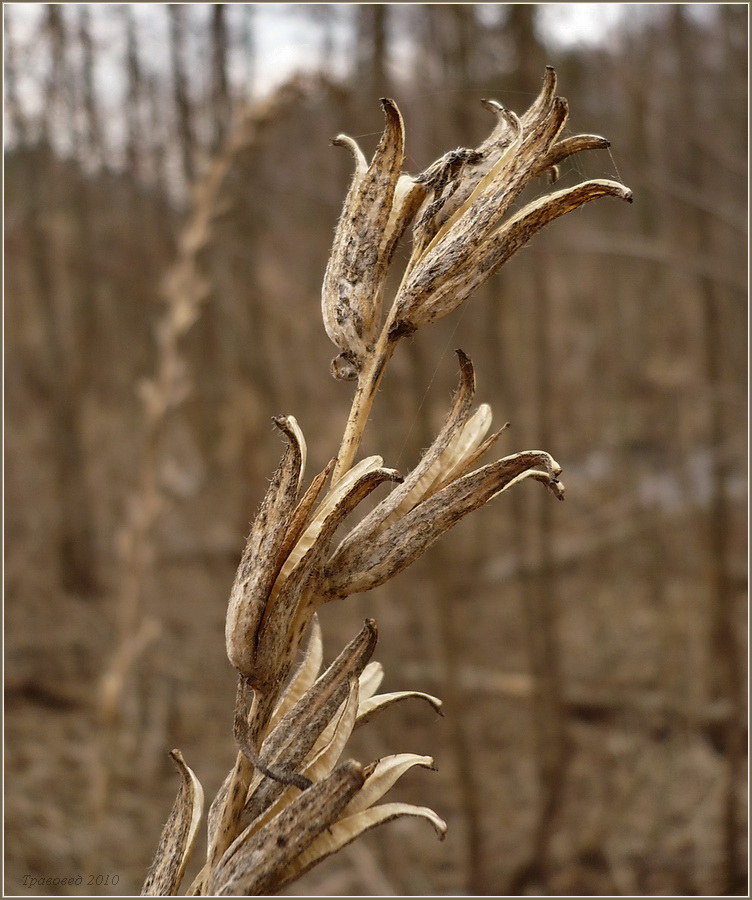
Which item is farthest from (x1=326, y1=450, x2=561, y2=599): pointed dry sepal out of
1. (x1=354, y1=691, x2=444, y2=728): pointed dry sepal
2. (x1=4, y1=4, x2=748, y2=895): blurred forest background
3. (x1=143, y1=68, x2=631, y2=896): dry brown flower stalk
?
(x1=4, y1=4, x2=748, y2=895): blurred forest background

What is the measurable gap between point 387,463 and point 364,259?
3.55 meters

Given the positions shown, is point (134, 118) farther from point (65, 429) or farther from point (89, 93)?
point (65, 429)

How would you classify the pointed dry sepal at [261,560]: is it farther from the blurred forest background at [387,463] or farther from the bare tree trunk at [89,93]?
the bare tree trunk at [89,93]

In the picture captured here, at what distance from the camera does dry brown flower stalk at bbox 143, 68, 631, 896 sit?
59cm

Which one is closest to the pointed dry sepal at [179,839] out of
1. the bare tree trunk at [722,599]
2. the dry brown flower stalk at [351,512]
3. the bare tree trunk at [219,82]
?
the dry brown flower stalk at [351,512]

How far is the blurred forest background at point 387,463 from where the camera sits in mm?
3906

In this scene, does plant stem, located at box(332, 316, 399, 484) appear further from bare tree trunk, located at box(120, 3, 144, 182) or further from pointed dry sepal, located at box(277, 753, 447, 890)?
bare tree trunk, located at box(120, 3, 144, 182)

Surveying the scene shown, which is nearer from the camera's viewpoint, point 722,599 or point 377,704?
point 377,704

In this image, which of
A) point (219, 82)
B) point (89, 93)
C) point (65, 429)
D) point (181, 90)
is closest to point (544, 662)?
point (65, 429)

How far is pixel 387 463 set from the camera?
4.23m

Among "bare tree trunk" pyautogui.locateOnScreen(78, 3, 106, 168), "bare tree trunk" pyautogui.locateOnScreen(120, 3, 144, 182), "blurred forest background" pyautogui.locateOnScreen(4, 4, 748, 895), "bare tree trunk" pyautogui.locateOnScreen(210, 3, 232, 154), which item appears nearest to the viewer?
"blurred forest background" pyautogui.locateOnScreen(4, 4, 748, 895)

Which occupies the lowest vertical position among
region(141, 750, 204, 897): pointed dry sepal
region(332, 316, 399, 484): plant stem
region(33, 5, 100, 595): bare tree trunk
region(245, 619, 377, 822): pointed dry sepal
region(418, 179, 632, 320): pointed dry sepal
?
region(141, 750, 204, 897): pointed dry sepal

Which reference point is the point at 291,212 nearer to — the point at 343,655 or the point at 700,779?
the point at 700,779

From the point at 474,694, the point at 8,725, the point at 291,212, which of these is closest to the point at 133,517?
the point at 8,725
